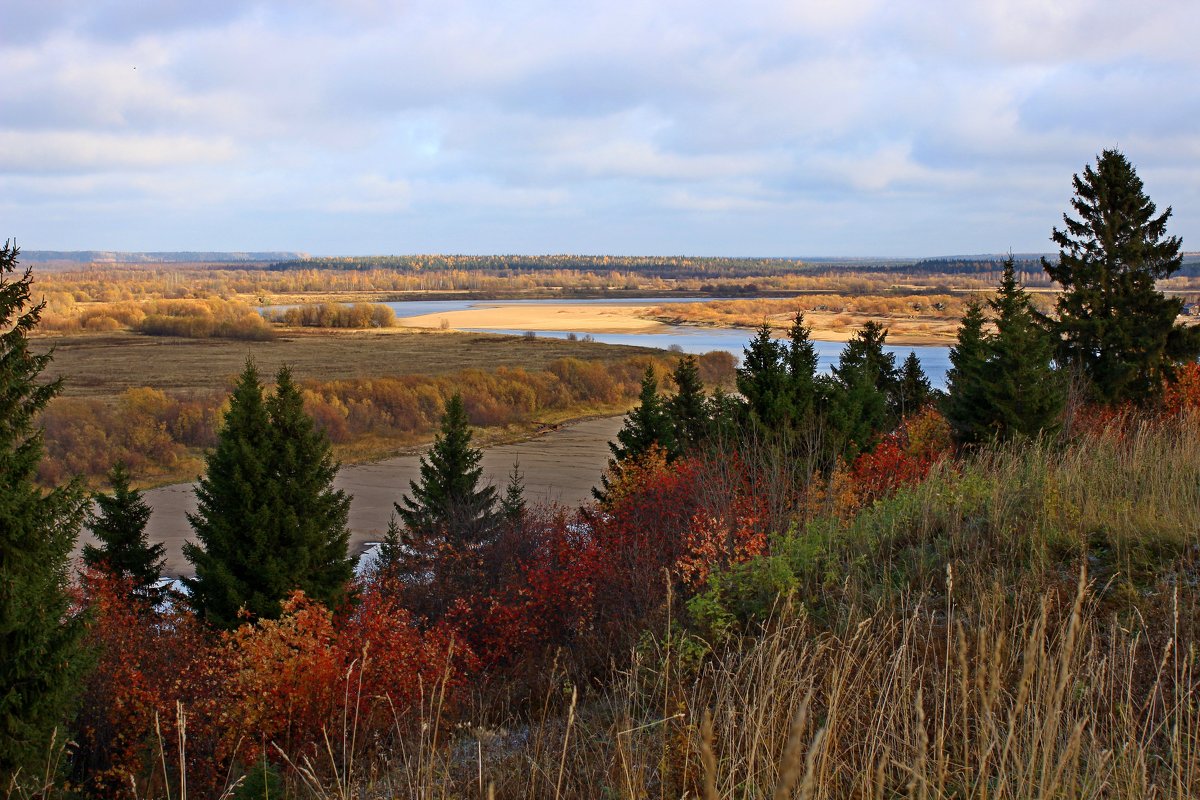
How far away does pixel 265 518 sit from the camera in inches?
861

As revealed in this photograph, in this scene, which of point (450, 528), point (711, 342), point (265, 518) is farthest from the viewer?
point (711, 342)

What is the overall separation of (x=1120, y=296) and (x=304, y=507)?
97.5 feet

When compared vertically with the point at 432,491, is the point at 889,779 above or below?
above

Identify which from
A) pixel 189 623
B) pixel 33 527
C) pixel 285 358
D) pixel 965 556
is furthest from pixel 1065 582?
pixel 285 358

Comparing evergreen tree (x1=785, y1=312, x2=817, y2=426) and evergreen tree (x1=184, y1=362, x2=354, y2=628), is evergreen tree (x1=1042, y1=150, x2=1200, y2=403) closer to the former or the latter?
evergreen tree (x1=785, y1=312, x2=817, y2=426)

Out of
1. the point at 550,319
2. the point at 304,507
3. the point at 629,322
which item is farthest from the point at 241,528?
the point at 550,319

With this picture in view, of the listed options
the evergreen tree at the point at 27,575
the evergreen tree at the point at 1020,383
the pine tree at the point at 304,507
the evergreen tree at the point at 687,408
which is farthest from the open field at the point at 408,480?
the evergreen tree at the point at 27,575

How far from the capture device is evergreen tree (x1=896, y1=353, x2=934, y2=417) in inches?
1914

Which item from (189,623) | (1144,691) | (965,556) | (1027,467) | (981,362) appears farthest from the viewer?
(981,362)

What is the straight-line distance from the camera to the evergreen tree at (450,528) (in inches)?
1002

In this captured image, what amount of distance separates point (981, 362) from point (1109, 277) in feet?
29.1

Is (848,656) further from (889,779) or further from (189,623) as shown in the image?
(189,623)

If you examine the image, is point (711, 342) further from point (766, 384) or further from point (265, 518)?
point (265, 518)

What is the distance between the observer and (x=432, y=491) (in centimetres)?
3111
